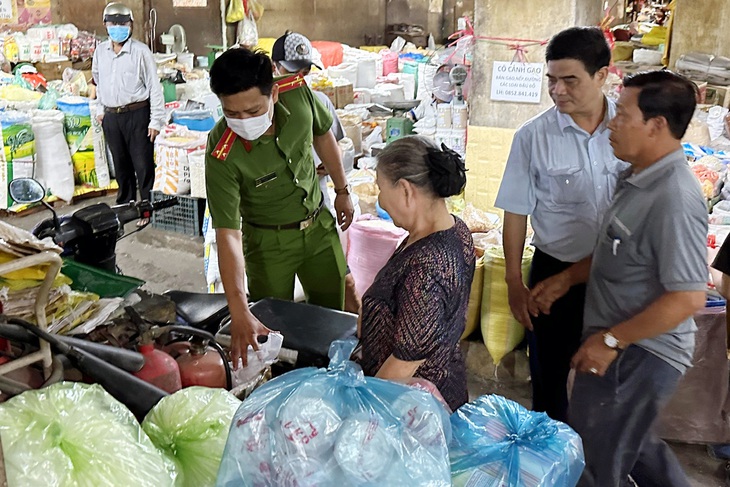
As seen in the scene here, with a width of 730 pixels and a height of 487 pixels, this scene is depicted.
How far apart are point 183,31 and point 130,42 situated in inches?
139

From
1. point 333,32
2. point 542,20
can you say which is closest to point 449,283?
point 542,20

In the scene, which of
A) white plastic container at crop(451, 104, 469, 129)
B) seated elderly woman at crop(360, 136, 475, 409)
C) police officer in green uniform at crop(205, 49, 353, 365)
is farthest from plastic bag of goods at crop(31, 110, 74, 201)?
seated elderly woman at crop(360, 136, 475, 409)

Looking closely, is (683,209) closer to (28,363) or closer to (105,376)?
(105,376)

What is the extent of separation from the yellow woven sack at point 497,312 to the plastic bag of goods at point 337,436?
2.22 meters

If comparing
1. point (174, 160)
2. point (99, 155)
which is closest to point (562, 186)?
point (174, 160)

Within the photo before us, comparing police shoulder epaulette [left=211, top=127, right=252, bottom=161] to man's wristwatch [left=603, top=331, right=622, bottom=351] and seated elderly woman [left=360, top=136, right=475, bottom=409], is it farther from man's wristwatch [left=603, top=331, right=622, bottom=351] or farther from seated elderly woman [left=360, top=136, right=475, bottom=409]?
man's wristwatch [left=603, top=331, right=622, bottom=351]

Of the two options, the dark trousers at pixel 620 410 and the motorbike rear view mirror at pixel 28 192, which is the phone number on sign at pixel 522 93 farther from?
Result: the motorbike rear view mirror at pixel 28 192

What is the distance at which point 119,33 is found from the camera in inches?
234

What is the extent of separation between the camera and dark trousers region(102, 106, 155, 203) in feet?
20.2

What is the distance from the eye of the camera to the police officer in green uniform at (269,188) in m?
2.39

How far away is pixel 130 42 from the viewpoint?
238 inches

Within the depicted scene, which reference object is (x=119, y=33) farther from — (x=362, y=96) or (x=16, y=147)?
(x=362, y=96)

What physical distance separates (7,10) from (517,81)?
5.81 m

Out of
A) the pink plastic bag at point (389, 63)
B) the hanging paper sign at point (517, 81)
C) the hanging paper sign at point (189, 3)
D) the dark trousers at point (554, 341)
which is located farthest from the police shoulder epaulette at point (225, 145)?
the pink plastic bag at point (389, 63)
